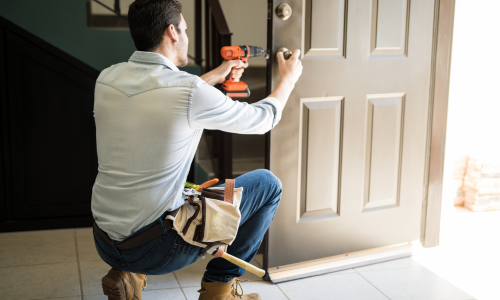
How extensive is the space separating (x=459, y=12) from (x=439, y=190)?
98 centimetres

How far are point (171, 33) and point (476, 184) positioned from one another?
8.14ft

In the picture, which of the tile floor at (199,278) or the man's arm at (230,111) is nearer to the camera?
the man's arm at (230,111)

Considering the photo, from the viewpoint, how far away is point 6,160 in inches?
106

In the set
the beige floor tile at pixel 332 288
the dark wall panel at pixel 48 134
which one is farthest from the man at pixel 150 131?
the dark wall panel at pixel 48 134

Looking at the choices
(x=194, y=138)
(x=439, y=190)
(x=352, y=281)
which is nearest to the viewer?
(x=194, y=138)

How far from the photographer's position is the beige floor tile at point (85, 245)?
95.0 inches

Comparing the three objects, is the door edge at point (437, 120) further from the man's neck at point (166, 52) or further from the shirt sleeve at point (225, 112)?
the man's neck at point (166, 52)

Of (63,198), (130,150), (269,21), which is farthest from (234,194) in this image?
(63,198)

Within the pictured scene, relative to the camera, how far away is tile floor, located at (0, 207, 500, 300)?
2.03 meters

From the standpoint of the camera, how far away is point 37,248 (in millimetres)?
2504

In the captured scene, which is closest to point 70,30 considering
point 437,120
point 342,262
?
point 342,262

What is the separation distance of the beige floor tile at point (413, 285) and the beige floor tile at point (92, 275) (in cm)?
129

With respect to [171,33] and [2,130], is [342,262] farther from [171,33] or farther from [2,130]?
[2,130]

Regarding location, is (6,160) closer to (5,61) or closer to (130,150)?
(5,61)
